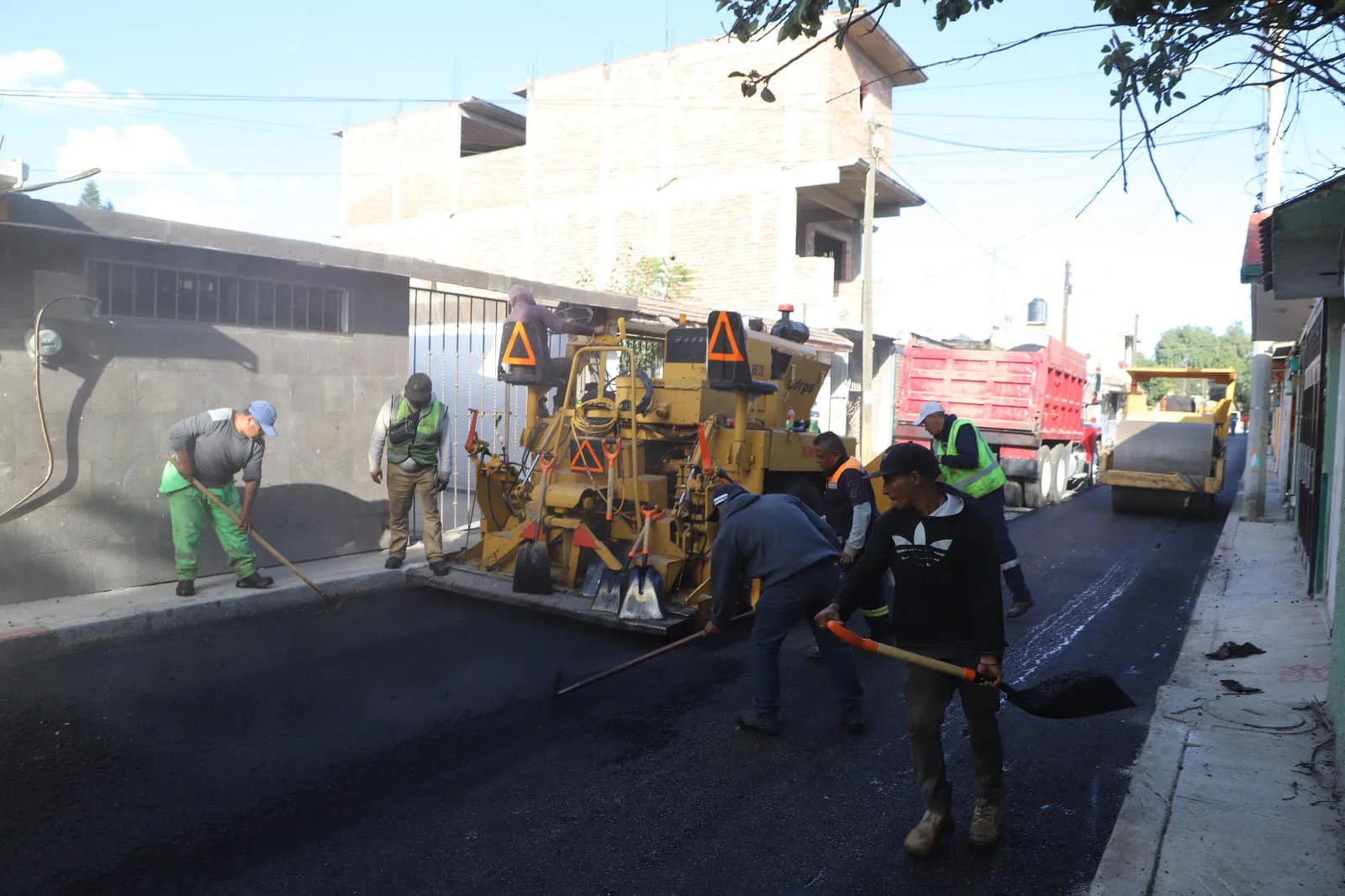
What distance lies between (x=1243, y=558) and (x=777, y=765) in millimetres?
8464

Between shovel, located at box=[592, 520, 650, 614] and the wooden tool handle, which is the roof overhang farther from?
the wooden tool handle

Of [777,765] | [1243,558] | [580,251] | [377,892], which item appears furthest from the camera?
[580,251]

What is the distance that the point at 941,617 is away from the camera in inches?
145

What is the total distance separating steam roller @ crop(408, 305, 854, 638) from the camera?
6.84 m

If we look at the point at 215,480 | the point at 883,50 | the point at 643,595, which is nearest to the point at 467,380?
the point at 215,480

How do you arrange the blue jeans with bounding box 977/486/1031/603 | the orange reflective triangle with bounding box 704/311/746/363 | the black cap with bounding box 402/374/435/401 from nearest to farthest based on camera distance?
1. the orange reflective triangle with bounding box 704/311/746/363
2. the blue jeans with bounding box 977/486/1031/603
3. the black cap with bounding box 402/374/435/401

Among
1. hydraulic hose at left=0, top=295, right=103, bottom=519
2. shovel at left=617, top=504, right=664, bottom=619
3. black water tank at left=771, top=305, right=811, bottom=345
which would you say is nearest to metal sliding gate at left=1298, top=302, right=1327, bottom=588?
black water tank at left=771, top=305, right=811, bottom=345

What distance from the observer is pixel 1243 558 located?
1054cm

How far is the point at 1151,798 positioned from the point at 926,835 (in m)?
1.19

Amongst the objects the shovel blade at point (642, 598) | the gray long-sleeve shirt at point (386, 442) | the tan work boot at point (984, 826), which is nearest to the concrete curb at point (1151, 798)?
the tan work boot at point (984, 826)

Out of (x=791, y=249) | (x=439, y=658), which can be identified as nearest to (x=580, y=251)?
(x=791, y=249)

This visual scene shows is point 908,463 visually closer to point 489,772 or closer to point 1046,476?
point 489,772

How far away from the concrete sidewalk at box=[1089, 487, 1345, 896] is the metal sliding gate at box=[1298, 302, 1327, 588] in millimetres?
1298

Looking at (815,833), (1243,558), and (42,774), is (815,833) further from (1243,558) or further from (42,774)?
(1243,558)
